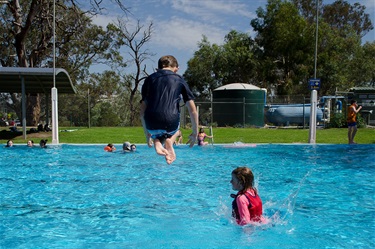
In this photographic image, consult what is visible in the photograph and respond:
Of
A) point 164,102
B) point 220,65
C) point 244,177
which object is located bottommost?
point 244,177

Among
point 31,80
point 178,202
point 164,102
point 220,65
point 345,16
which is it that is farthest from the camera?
point 345,16

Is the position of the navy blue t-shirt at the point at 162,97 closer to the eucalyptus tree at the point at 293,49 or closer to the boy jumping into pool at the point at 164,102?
the boy jumping into pool at the point at 164,102

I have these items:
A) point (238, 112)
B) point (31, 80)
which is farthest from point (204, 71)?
point (31, 80)

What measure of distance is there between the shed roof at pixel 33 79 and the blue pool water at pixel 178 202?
7047 millimetres

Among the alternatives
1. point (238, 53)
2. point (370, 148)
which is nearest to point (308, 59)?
A: point (238, 53)

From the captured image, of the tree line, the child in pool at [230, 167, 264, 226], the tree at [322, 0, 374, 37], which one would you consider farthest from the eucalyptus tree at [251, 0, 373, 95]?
the child in pool at [230, 167, 264, 226]

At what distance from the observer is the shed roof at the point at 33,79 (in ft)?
61.3

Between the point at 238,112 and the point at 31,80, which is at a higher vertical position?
the point at 31,80

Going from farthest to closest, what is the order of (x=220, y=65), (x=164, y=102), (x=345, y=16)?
(x=345, y=16) → (x=220, y=65) → (x=164, y=102)

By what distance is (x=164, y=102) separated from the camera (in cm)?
450

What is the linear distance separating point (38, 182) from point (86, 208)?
305cm

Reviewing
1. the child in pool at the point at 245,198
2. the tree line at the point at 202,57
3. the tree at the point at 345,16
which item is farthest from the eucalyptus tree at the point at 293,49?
the child in pool at the point at 245,198

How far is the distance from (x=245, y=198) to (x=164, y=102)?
67.3 inches

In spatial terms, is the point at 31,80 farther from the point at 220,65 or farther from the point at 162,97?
the point at 220,65
